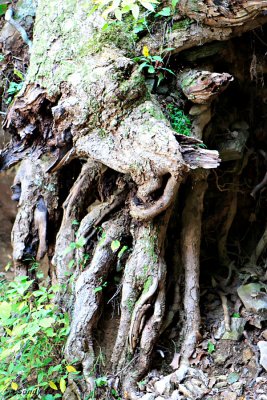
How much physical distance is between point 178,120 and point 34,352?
1864 millimetres

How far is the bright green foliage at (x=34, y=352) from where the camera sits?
2811 millimetres

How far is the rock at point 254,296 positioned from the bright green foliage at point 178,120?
4.20 ft

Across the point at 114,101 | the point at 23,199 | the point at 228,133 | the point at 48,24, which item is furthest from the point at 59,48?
the point at 228,133

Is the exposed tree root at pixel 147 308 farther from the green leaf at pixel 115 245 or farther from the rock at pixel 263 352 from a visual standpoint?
the rock at pixel 263 352

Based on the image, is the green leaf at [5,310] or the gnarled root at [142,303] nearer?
the green leaf at [5,310]

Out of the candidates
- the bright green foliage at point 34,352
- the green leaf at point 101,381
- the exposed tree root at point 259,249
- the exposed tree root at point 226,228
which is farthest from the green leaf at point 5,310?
the exposed tree root at point 259,249

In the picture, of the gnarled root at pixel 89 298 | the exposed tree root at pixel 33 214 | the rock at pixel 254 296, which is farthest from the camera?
the exposed tree root at pixel 33 214

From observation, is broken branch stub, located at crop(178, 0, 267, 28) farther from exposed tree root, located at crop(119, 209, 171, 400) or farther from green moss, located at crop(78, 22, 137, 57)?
exposed tree root, located at crop(119, 209, 171, 400)

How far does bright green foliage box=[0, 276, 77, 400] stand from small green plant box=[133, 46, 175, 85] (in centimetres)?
160

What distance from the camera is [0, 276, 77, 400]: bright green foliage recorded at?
2.81m

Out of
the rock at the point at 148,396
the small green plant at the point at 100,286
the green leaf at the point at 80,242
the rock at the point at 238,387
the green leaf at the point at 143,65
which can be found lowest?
the rock at the point at 238,387

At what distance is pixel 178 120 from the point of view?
10.3ft

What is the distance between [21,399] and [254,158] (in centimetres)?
273

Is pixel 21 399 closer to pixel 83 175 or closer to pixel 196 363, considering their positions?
pixel 196 363
